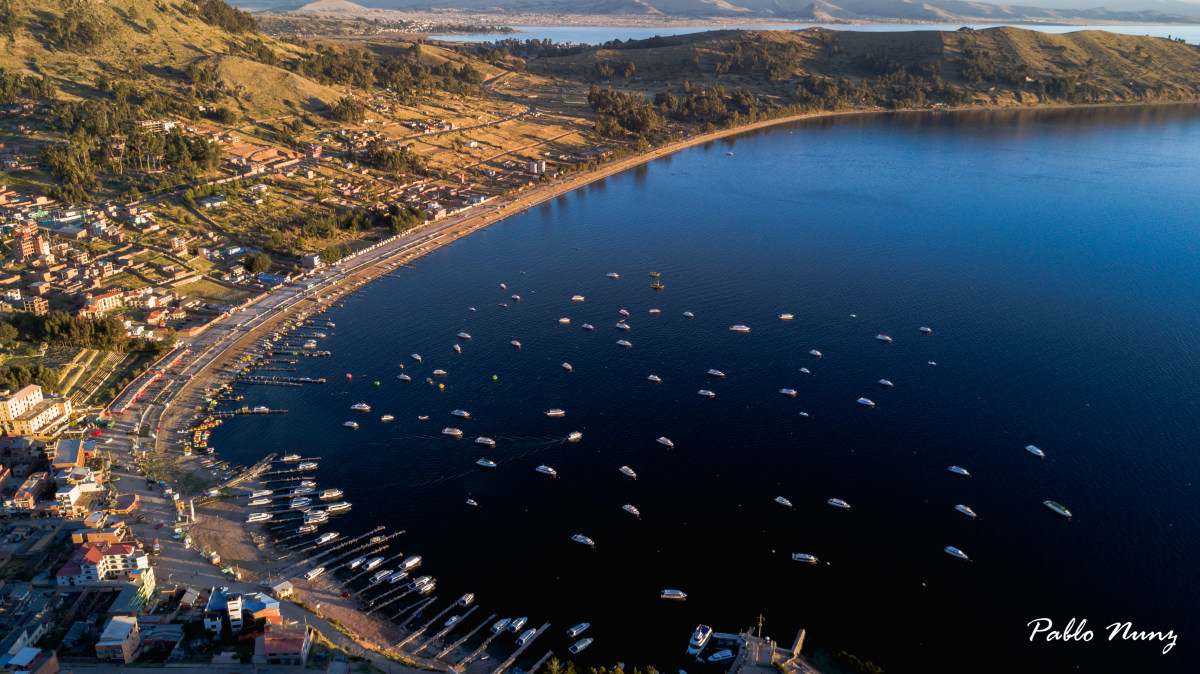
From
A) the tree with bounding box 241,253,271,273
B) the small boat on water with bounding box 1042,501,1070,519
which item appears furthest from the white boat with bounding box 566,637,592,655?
the tree with bounding box 241,253,271,273

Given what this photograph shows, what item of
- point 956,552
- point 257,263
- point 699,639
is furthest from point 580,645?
point 257,263

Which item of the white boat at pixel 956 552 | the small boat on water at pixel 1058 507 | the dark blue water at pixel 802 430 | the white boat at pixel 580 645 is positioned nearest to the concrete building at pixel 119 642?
the dark blue water at pixel 802 430

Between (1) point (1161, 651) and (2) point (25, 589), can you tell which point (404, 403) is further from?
(1) point (1161, 651)

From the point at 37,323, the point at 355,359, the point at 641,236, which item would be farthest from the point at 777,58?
the point at 37,323

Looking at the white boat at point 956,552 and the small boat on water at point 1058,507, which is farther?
the small boat on water at point 1058,507

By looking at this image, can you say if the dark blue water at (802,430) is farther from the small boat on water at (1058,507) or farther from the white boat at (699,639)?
the white boat at (699,639)

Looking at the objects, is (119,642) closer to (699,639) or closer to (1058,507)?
(699,639)
